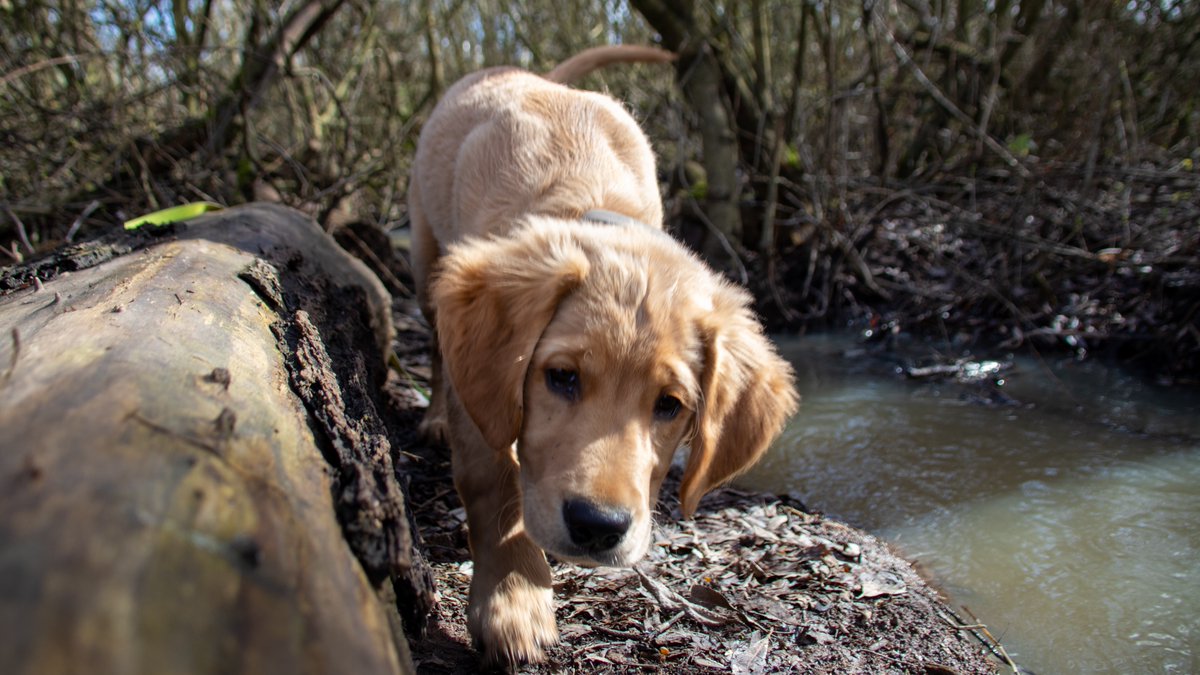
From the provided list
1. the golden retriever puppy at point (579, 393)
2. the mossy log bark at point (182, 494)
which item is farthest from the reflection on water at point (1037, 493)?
the mossy log bark at point (182, 494)

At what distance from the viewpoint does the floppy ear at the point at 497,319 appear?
2.25m

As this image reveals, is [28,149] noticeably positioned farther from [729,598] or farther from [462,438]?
[729,598]

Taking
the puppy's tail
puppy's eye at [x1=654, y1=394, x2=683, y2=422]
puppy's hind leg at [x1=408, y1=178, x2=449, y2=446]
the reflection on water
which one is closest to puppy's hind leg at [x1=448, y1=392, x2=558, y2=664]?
puppy's eye at [x1=654, y1=394, x2=683, y2=422]

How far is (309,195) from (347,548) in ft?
15.4

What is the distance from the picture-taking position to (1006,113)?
23.2 ft

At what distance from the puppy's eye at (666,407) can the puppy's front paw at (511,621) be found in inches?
22.9

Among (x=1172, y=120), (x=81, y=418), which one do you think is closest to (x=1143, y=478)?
(x=81, y=418)

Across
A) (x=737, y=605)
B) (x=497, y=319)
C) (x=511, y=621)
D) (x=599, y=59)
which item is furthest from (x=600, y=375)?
(x=599, y=59)

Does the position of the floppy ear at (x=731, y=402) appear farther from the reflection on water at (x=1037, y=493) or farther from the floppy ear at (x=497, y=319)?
the reflection on water at (x=1037, y=493)

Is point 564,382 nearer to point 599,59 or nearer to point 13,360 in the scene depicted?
point 13,360

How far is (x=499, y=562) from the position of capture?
2258 millimetres

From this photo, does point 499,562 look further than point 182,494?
Yes

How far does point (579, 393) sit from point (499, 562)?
1.69ft

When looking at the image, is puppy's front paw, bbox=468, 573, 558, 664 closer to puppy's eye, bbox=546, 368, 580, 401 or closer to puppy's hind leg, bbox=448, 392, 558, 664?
puppy's hind leg, bbox=448, 392, 558, 664
